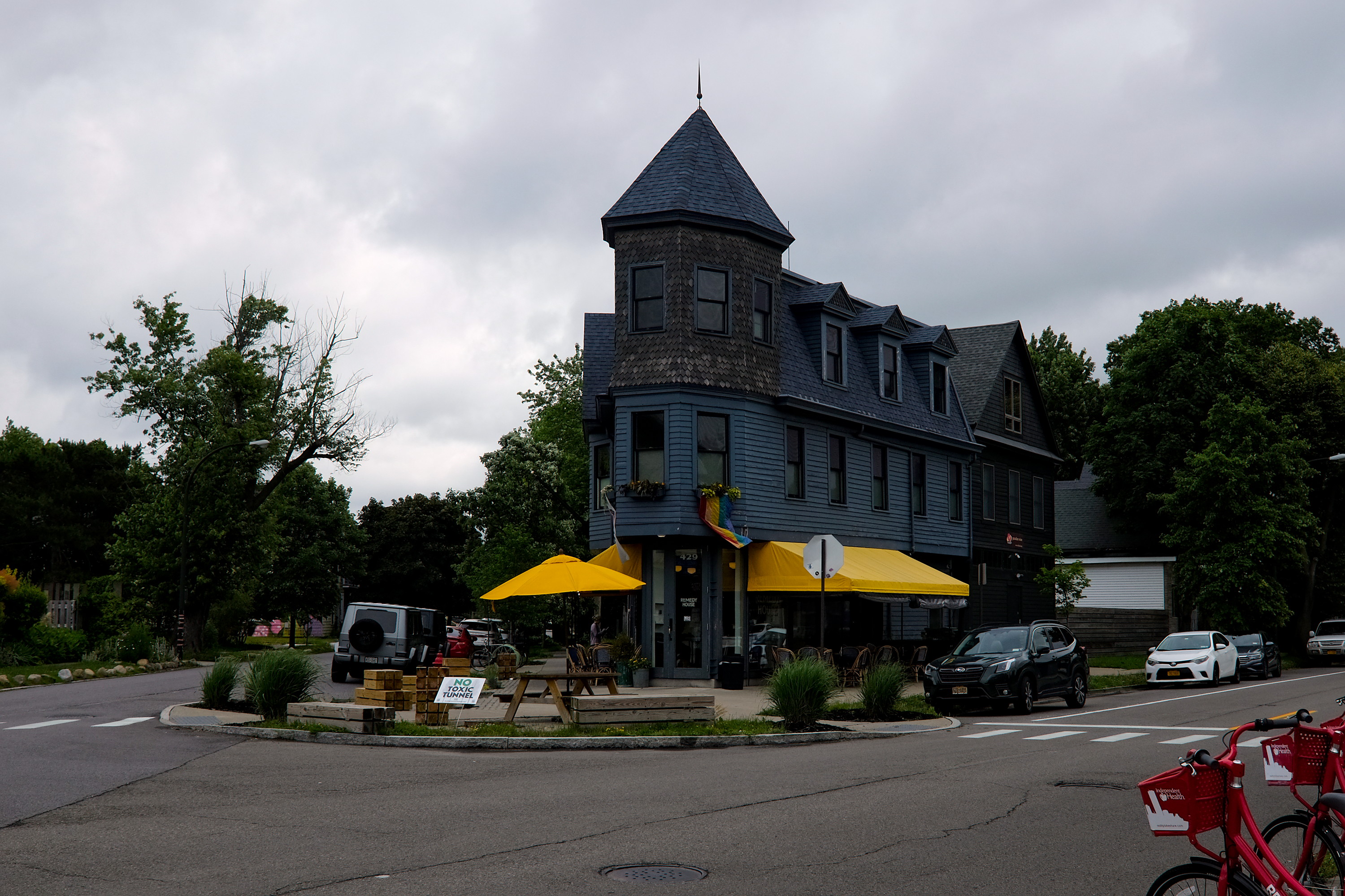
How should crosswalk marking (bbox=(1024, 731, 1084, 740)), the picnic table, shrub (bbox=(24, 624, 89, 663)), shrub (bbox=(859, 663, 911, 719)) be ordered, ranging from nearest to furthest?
crosswalk marking (bbox=(1024, 731, 1084, 740)) < the picnic table < shrub (bbox=(859, 663, 911, 719)) < shrub (bbox=(24, 624, 89, 663))

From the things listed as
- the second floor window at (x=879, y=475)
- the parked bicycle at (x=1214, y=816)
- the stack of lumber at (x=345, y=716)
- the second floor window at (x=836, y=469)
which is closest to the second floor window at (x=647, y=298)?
the second floor window at (x=836, y=469)

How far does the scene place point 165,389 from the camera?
49406 millimetres

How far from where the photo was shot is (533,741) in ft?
→ 51.6

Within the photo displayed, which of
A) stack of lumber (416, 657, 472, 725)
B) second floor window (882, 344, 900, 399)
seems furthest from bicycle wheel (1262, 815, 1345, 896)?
second floor window (882, 344, 900, 399)

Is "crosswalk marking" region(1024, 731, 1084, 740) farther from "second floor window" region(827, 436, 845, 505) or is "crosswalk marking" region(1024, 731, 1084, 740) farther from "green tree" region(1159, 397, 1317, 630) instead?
"green tree" region(1159, 397, 1317, 630)

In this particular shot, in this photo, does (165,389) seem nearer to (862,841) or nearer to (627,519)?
(627,519)

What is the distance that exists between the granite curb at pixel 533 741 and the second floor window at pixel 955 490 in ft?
68.0

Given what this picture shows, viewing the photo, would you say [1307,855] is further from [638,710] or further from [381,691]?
[381,691]

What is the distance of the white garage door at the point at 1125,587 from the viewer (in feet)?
168

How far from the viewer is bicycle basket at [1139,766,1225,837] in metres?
4.61

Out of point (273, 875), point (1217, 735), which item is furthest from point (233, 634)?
point (273, 875)

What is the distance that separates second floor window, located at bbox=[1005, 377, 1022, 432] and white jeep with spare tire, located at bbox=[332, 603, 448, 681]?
21489 mm

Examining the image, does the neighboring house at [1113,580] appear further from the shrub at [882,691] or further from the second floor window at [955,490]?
the shrub at [882,691]

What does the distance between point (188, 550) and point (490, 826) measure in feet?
120
